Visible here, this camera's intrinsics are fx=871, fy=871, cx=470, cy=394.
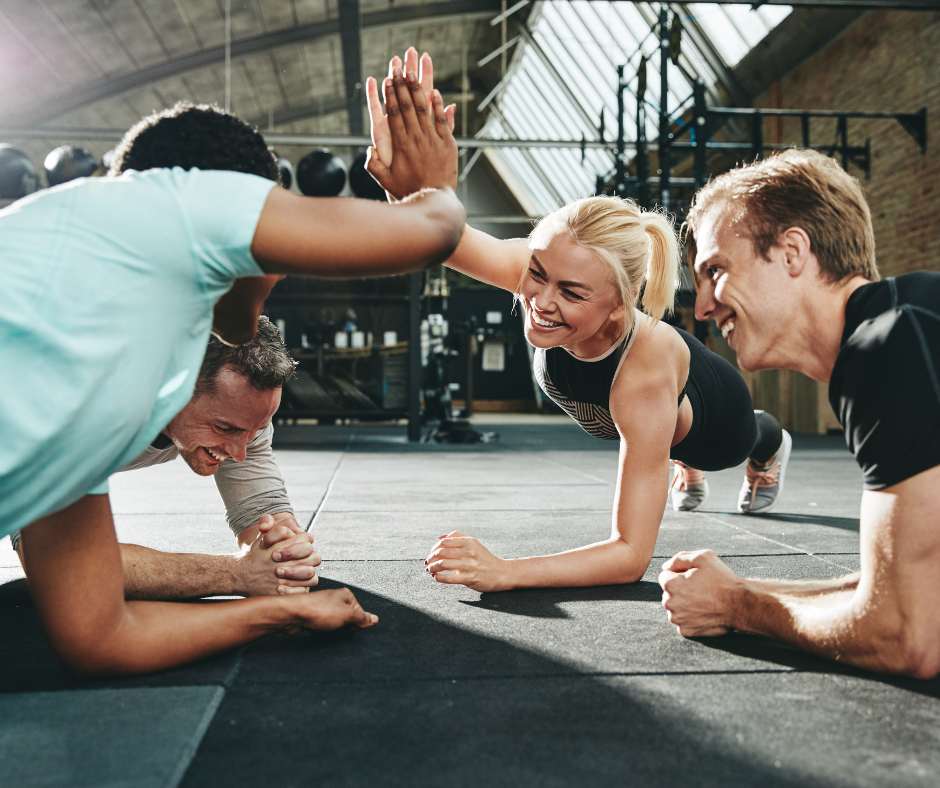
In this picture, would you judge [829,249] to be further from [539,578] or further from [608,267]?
[539,578]

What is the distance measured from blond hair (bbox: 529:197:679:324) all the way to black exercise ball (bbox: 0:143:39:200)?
299 inches

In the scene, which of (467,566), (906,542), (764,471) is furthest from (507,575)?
(764,471)

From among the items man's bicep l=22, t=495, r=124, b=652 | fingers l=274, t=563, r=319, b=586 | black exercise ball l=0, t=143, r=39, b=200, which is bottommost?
fingers l=274, t=563, r=319, b=586

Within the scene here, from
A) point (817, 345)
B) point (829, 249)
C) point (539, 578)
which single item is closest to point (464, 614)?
point (539, 578)

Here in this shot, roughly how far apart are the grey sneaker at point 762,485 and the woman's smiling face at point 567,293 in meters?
1.52

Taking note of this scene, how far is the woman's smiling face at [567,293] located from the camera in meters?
1.95

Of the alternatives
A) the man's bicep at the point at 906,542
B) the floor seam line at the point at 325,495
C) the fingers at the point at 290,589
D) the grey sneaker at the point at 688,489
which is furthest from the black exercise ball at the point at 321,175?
the man's bicep at the point at 906,542

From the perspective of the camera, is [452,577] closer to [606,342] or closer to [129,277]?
[606,342]

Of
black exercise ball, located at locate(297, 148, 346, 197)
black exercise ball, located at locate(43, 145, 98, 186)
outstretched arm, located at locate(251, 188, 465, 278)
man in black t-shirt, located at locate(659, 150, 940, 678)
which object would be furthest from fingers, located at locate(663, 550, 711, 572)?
black exercise ball, located at locate(43, 145, 98, 186)

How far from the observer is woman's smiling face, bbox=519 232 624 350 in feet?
6.40

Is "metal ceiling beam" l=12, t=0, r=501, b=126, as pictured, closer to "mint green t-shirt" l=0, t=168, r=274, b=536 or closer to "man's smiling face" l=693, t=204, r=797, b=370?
"man's smiling face" l=693, t=204, r=797, b=370

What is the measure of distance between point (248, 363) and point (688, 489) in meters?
2.09

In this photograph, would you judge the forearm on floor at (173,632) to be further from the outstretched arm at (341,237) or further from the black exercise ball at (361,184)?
the black exercise ball at (361,184)

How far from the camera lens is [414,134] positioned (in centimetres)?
130
